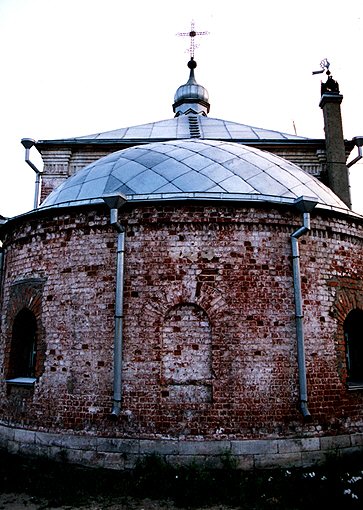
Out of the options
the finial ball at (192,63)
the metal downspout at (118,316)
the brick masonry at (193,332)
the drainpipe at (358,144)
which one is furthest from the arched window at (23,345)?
the finial ball at (192,63)

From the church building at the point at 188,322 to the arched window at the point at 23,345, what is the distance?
4 cm

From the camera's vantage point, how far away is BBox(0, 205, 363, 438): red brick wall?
638 cm

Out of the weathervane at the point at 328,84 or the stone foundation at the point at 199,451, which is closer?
the stone foundation at the point at 199,451

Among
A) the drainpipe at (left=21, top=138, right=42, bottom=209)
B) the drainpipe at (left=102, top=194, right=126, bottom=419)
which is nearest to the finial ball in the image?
the drainpipe at (left=21, top=138, right=42, bottom=209)

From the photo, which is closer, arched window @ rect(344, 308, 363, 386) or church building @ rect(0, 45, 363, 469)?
church building @ rect(0, 45, 363, 469)

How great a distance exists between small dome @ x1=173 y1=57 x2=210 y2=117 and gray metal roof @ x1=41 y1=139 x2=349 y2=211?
10123 millimetres

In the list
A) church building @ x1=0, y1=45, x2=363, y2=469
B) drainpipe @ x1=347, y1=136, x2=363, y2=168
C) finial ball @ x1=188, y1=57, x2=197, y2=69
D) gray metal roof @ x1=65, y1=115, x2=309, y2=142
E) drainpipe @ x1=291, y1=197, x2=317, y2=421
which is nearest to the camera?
church building @ x1=0, y1=45, x2=363, y2=469

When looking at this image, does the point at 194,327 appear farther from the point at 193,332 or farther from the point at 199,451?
the point at 199,451

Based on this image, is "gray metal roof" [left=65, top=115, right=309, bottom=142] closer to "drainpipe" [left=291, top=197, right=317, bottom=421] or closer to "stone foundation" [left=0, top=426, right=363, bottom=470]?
"drainpipe" [left=291, top=197, right=317, bottom=421]

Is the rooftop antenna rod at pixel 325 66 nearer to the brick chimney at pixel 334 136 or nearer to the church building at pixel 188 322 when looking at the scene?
the brick chimney at pixel 334 136

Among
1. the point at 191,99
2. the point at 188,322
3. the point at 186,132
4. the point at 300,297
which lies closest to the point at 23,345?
the point at 188,322

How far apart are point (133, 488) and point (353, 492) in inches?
102

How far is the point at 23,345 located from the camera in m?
8.02

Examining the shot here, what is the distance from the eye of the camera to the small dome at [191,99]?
18.3 m
